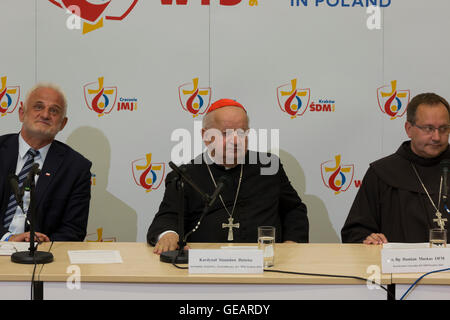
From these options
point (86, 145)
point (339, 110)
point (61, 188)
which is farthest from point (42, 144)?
point (339, 110)

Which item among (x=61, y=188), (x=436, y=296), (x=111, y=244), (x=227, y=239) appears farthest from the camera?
(x=61, y=188)

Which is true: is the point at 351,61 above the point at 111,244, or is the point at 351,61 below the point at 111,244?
above

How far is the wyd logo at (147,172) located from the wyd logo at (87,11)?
118 centimetres

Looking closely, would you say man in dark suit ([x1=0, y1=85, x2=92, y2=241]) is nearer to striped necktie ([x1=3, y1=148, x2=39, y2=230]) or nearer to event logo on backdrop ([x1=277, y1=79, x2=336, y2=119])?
striped necktie ([x1=3, y1=148, x2=39, y2=230])

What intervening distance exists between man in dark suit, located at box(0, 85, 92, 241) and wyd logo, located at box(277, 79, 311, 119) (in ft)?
5.64

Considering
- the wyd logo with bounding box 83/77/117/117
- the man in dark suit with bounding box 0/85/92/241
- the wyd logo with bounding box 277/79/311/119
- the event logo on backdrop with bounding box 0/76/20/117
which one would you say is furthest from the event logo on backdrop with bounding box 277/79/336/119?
the event logo on backdrop with bounding box 0/76/20/117

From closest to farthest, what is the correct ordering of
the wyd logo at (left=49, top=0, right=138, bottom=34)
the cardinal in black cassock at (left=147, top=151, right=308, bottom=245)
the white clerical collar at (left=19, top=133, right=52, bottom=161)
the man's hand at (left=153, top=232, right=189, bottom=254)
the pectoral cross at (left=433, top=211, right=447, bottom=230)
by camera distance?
1. the man's hand at (left=153, top=232, right=189, bottom=254)
2. the pectoral cross at (left=433, top=211, right=447, bottom=230)
3. the cardinal in black cassock at (left=147, top=151, right=308, bottom=245)
4. the white clerical collar at (left=19, top=133, right=52, bottom=161)
5. the wyd logo at (left=49, top=0, right=138, bottom=34)

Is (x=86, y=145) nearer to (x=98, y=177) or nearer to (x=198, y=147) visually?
(x=98, y=177)

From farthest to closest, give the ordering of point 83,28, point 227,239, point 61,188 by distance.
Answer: point 83,28, point 61,188, point 227,239

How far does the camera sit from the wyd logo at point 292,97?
4.66m

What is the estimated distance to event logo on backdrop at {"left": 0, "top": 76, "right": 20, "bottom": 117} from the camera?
15.3 feet

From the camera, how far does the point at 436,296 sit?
2.45 meters

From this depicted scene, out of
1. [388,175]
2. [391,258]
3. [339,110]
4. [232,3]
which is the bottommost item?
[391,258]

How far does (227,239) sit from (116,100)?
1779mm
